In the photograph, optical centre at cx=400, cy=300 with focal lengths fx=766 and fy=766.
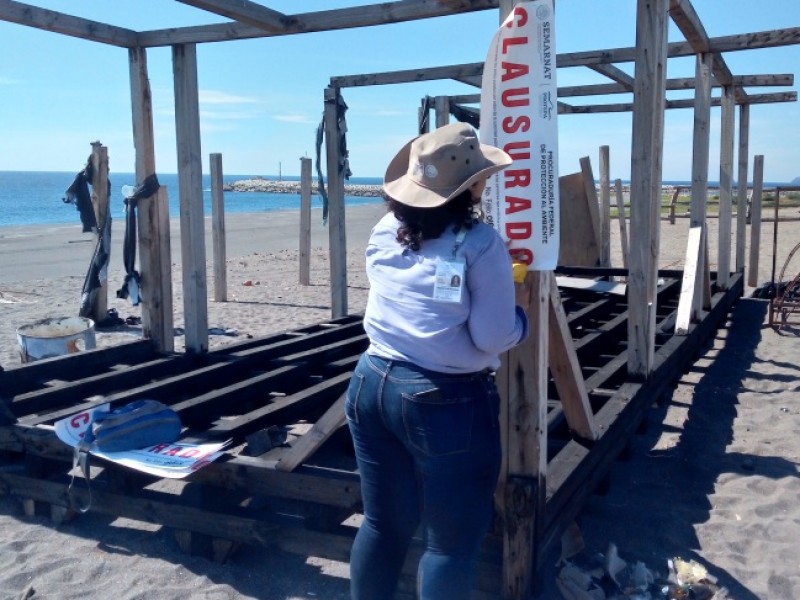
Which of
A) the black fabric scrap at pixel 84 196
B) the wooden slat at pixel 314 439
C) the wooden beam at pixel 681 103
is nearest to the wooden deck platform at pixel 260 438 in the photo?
the wooden slat at pixel 314 439

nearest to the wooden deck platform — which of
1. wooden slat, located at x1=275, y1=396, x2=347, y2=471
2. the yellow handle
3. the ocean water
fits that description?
wooden slat, located at x1=275, y1=396, x2=347, y2=471

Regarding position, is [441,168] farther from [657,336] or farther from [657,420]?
[657,336]

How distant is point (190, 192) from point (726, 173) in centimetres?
595

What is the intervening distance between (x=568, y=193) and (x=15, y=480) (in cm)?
810

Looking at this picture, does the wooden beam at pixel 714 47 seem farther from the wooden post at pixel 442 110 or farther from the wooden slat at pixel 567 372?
the wooden slat at pixel 567 372

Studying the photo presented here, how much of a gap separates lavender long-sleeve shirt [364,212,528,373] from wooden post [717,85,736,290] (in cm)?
703

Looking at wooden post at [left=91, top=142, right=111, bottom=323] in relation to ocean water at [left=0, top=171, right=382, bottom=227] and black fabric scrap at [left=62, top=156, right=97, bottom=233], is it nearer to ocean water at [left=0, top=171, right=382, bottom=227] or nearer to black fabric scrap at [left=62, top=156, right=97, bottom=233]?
black fabric scrap at [left=62, top=156, right=97, bottom=233]

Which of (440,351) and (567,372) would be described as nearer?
(440,351)

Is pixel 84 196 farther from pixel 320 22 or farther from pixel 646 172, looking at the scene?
pixel 646 172

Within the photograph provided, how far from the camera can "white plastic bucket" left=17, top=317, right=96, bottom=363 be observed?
598 centimetres

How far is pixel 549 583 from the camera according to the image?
3.35 meters

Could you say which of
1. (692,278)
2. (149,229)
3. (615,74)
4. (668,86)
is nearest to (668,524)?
(692,278)

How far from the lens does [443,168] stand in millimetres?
2352

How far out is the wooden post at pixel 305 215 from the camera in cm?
1202
